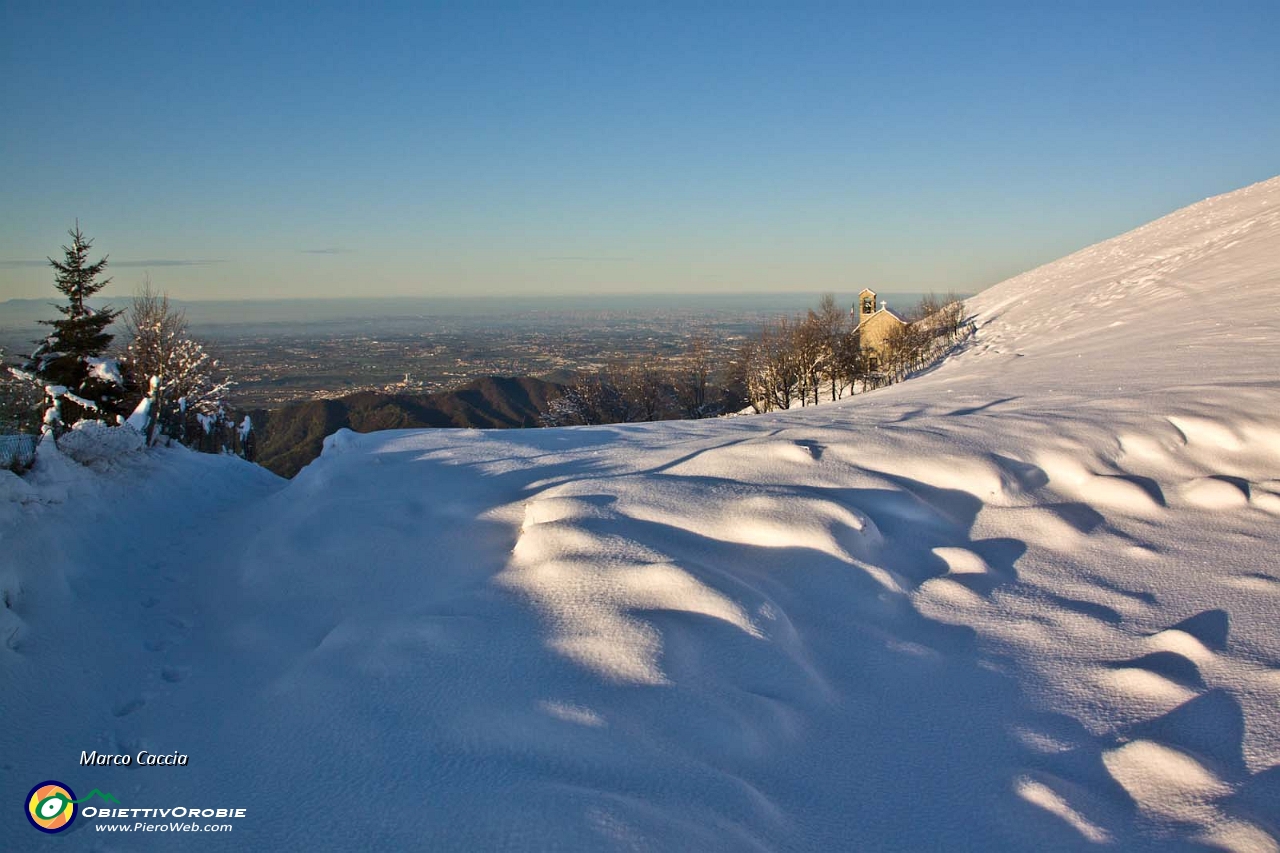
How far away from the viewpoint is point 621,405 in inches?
1335

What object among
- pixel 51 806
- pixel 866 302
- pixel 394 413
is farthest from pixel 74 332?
pixel 866 302

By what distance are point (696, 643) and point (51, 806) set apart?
349 cm

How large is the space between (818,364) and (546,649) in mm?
33559

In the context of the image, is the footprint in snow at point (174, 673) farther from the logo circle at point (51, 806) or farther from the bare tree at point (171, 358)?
the bare tree at point (171, 358)

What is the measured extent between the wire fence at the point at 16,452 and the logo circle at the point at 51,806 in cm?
424

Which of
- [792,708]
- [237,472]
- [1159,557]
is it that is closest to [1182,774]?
[792,708]

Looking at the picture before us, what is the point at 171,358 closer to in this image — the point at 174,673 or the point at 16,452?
the point at 16,452

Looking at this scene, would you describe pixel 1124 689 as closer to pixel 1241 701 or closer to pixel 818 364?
pixel 1241 701

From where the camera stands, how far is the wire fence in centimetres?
622

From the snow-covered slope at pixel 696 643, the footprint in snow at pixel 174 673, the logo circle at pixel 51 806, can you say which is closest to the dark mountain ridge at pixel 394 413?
the snow-covered slope at pixel 696 643

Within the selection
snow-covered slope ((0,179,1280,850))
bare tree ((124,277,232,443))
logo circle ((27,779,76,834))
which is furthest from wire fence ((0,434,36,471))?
bare tree ((124,277,232,443))

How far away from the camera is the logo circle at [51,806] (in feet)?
10.5

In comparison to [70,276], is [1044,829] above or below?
below

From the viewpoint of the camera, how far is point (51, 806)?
10.8ft
